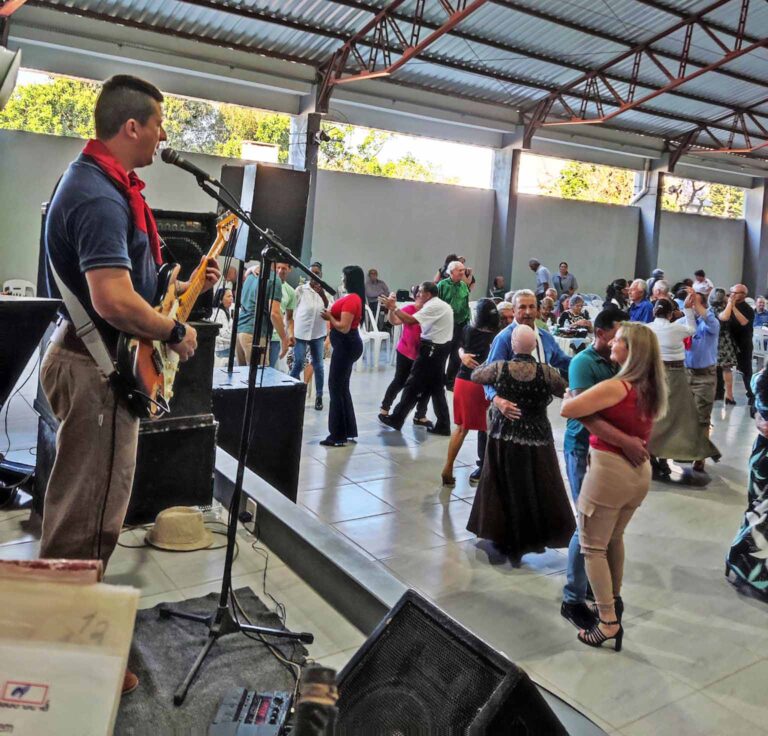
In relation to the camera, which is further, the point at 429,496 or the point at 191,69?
the point at 191,69

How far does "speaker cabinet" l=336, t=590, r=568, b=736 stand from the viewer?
1708 mm

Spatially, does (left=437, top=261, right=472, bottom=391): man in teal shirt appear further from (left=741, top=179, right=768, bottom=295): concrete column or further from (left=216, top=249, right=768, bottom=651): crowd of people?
(left=741, top=179, right=768, bottom=295): concrete column

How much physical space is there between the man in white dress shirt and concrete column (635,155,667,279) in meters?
13.3

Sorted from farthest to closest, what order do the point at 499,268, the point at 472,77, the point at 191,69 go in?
the point at 499,268 → the point at 472,77 → the point at 191,69

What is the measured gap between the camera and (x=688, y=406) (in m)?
5.90

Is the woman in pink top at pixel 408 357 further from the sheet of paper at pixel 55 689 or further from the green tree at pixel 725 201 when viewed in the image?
the green tree at pixel 725 201

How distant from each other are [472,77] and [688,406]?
9.69 metres

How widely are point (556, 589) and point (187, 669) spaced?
201 centimetres

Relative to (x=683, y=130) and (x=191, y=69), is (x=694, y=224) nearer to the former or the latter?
(x=683, y=130)

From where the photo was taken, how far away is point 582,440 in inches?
144

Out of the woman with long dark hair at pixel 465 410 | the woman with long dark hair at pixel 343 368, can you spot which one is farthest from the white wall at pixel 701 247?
the woman with long dark hair at pixel 465 410

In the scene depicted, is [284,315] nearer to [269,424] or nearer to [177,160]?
[269,424]

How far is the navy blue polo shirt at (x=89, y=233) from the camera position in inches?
75.1

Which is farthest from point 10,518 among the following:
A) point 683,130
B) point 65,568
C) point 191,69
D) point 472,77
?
point 683,130
